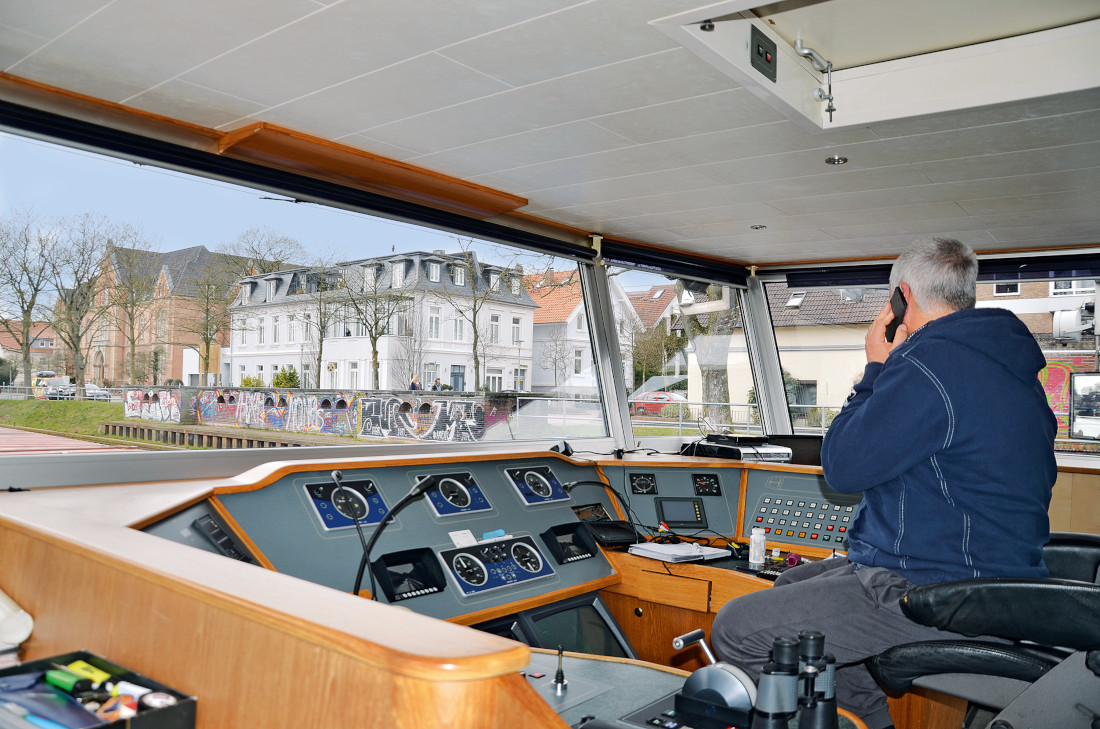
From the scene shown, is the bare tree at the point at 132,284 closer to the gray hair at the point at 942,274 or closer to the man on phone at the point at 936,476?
the man on phone at the point at 936,476

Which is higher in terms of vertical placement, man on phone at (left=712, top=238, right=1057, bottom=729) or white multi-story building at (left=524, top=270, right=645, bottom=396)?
white multi-story building at (left=524, top=270, right=645, bottom=396)

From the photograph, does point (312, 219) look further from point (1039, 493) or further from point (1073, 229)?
point (1073, 229)

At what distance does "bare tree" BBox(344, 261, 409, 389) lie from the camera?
428 cm

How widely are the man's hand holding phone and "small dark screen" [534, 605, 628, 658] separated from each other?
142cm

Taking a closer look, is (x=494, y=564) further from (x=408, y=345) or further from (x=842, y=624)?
(x=408, y=345)

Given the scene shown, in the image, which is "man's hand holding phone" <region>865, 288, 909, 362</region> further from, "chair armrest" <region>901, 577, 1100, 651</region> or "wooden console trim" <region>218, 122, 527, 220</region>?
"wooden console trim" <region>218, 122, 527, 220</region>

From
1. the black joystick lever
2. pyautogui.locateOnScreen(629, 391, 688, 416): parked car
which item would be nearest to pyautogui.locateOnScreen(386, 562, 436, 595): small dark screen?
the black joystick lever

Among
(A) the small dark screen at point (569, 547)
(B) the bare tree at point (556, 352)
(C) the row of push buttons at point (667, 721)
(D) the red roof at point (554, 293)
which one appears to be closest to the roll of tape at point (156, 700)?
(C) the row of push buttons at point (667, 721)

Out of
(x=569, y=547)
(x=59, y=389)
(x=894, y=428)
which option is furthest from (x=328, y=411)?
(x=894, y=428)

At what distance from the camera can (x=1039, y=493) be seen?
1787 millimetres

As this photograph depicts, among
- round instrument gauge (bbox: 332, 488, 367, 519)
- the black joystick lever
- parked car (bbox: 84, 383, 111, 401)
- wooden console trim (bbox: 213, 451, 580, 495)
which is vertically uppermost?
parked car (bbox: 84, 383, 111, 401)

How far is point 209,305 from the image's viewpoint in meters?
3.73

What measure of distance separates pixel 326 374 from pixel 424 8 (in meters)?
2.47

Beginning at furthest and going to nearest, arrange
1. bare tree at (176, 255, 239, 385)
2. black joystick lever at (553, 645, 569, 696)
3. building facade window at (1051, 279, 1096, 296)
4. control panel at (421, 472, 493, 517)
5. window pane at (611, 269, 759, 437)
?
window pane at (611, 269, 759, 437)
building facade window at (1051, 279, 1096, 296)
bare tree at (176, 255, 239, 385)
control panel at (421, 472, 493, 517)
black joystick lever at (553, 645, 569, 696)
